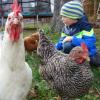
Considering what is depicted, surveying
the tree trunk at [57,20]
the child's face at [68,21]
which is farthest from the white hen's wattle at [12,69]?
the tree trunk at [57,20]

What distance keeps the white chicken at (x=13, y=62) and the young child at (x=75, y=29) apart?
37.0 inches

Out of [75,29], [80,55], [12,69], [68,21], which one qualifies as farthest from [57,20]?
[12,69]

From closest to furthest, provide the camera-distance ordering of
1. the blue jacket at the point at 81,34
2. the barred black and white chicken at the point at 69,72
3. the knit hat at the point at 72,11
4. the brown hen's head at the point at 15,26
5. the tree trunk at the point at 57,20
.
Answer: the brown hen's head at the point at 15,26, the barred black and white chicken at the point at 69,72, the knit hat at the point at 72,11, the blue jacket at the point at 81,34, the tree trunk at the point at 57,20

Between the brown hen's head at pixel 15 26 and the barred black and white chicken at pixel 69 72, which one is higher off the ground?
the brown hen's head at pixel 15 26

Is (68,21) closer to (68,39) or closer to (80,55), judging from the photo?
(68,39)

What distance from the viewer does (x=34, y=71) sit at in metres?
6.60

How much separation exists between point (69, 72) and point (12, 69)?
0.65m

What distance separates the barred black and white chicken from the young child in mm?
533

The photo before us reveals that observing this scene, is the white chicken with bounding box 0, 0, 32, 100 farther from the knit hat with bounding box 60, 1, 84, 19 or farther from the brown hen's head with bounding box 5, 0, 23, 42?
the knit hat with bounding box 60, 1, 84, 19

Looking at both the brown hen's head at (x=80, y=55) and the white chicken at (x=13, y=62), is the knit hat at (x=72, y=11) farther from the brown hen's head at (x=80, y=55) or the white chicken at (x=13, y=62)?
the white chicken at (x=13, y=62)

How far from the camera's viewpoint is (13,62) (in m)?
4.50

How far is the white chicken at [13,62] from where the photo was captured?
14.4 ft

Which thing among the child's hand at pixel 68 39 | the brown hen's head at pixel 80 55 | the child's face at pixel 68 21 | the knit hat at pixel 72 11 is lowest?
the brown hen's head at pixel 80 55

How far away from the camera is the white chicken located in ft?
14.4
